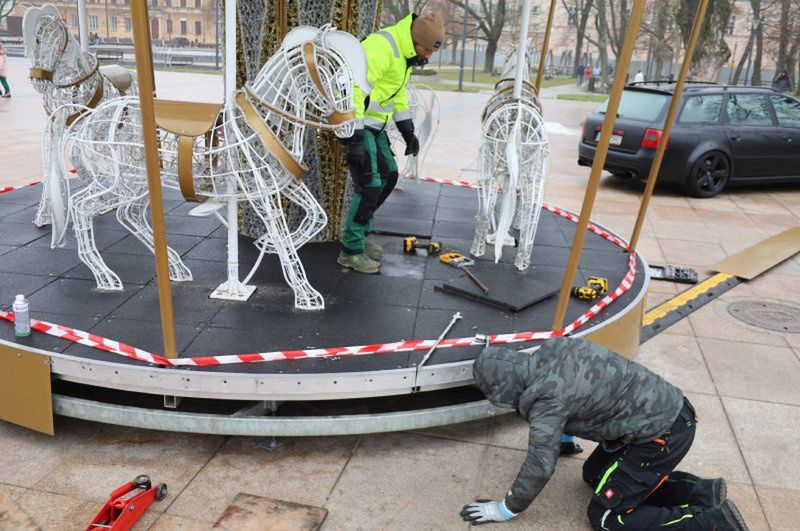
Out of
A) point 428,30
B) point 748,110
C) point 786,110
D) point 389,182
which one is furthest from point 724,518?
point 786,110

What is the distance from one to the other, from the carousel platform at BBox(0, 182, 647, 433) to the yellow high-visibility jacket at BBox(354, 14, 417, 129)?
1.29 metres

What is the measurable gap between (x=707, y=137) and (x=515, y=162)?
22.7 ft

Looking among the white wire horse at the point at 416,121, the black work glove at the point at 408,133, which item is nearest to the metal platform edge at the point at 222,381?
the black work glove at the point at 408,133

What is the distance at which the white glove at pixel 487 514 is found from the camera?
360 cm

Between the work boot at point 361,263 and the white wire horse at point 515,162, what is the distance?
1.01 m

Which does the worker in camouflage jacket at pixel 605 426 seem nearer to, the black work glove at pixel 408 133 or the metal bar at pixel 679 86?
the metal bar at pixel 679 86

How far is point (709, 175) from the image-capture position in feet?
37.1

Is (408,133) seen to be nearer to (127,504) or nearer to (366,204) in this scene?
(366,204)

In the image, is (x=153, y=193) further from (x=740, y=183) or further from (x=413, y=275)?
(x=740, y=183)

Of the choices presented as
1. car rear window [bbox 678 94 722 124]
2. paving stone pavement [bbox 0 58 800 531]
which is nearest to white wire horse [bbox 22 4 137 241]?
paving stone pavement [bbox 0 58 800 531]

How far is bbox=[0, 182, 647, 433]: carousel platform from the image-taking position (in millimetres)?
4027

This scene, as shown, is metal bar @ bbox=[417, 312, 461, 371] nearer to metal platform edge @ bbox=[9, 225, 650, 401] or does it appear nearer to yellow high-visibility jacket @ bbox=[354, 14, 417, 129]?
metal platform edge @ bbox=[9, 225, 650, 401]

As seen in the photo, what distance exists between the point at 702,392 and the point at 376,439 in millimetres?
2479

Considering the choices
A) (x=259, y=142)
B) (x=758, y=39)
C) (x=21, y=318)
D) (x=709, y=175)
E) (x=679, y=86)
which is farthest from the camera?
(x=758, y=39)
